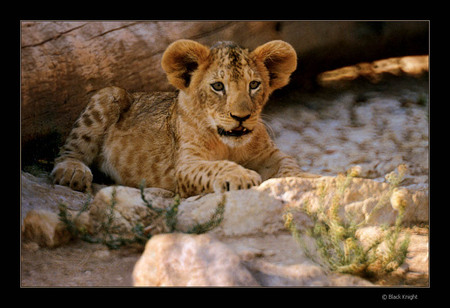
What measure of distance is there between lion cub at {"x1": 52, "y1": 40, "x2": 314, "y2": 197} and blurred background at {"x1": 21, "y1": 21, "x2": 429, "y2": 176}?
0.23 metres

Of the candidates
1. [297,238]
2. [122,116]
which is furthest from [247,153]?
[297,238]

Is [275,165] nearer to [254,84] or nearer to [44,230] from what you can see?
[254,84]

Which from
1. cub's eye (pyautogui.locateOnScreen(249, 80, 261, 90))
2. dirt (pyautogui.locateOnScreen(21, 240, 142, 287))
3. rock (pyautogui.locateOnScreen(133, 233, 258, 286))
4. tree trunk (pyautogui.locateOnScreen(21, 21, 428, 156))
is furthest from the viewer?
tree trunk (pyautogui.locateOnScreen(21, 21, 428, 156))

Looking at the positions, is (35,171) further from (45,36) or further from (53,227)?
(53,227)

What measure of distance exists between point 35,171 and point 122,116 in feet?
4.36

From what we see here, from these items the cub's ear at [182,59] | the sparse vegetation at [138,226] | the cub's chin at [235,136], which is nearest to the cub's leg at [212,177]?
the cub's chin at [235,136]

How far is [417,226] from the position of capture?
5.21 m

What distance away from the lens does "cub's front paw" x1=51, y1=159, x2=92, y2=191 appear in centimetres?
634

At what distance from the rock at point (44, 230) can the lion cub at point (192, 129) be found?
1424mm

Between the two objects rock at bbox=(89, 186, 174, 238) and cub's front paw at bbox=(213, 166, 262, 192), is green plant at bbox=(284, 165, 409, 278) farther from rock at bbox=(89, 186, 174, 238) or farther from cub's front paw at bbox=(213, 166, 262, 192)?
rock at bbox=(89, 186, 174, 238)

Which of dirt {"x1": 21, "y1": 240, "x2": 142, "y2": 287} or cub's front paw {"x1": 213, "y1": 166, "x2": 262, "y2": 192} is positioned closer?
dirt {"x1": 21, "y1": 240, "x2": 142, "y2": 287}

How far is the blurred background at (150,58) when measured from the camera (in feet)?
21.8

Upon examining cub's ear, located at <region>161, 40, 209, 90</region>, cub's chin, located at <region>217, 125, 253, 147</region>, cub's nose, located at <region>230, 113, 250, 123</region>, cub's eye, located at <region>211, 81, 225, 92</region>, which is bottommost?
cub's chin, located at <region>217, 125, 253, 147</region>

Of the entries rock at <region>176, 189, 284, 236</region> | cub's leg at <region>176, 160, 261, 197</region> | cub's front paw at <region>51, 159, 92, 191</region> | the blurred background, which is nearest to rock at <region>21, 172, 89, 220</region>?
cub's front paw at <region>51, 159, 92, 191</region>
